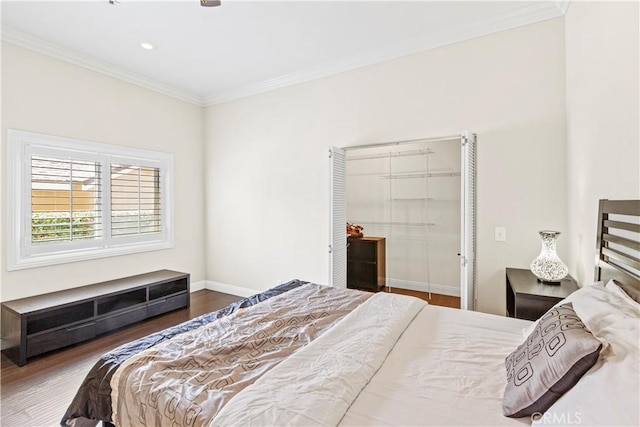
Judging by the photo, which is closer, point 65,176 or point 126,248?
point 65,176

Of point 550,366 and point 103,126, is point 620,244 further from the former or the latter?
point 103,126

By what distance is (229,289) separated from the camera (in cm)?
477

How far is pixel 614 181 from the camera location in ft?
5.74

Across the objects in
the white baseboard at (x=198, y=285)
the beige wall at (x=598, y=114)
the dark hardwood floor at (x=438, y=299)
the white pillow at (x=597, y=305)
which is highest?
the beige wall at (x=598, y=114)

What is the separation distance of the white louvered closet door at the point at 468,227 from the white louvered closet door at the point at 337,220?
1.32 meters

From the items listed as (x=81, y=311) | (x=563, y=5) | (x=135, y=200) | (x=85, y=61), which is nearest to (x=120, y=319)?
(x=81, y=311)

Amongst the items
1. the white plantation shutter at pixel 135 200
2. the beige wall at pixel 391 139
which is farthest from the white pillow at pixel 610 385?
the white plantation shutter at pixel 135 200

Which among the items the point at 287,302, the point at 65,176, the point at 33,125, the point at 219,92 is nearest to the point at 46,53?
the point at 33,125

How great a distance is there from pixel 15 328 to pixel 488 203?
4.43 meters

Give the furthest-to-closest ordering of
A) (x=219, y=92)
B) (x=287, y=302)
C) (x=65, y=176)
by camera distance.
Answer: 1. (x=219, y=92)
2. (x=65, y=176)
3. (x=287, y=302)

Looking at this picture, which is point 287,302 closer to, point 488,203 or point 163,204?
point 488,203

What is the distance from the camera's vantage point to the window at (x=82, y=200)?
312 centimetres

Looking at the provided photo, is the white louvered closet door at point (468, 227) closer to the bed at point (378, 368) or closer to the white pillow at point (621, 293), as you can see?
the bed at point (378, 368)

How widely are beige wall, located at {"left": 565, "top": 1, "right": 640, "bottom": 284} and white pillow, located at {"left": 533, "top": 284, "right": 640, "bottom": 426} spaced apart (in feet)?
2.49
